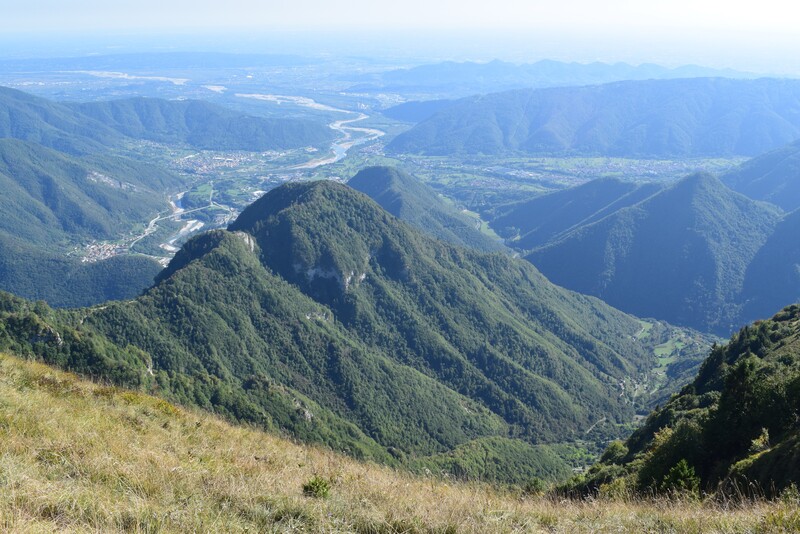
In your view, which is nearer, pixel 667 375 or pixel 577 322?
pixel 667 375

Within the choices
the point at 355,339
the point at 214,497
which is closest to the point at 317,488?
the point at 214,497

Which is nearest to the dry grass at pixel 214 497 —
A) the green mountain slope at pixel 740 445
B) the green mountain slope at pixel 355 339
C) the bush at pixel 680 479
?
the bush at pixel 680 479

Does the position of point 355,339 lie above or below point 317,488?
below

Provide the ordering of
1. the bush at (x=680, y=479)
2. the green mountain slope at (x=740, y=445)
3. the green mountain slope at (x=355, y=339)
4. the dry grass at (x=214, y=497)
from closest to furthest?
the dry grass at (x=214, y=497) < the bush at (x=680, y=479) < the green mountain slope at (x=740, y=445) < the green mountain slope at (x=355, y=339)

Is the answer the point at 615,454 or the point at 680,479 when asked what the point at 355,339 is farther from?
the point at 680,479

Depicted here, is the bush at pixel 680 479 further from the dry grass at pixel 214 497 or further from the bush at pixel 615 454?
the bush at pixel 615 454

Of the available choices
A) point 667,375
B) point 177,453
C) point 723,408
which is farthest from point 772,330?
point 667,375

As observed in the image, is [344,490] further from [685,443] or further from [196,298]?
[196,298]
